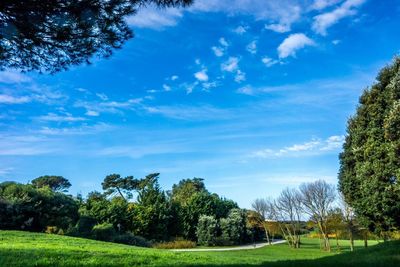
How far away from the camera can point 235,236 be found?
1930 inches

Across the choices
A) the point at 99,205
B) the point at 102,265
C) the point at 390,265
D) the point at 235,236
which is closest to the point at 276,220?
the point at 235,236

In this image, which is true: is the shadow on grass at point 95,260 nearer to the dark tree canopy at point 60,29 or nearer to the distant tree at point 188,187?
the dark tree canopy at point 60,29

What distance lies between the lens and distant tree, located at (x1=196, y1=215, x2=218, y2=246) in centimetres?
4541

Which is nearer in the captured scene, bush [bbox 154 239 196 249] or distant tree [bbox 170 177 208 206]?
bush [bbox 154 239 196 249]

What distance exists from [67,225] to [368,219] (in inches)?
920

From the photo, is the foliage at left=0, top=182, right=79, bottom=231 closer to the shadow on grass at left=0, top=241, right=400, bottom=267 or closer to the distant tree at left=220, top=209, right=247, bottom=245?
the shadow on grass at left=0, top=241, right=400, bottom=267

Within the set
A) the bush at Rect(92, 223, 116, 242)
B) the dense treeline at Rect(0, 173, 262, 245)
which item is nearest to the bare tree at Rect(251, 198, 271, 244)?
the dense treeline at Rect(0, 173, 262, 245)

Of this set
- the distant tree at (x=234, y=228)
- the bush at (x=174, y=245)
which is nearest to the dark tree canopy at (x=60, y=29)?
the bush at (x=174, y=245)

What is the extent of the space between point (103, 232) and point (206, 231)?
1676 cm

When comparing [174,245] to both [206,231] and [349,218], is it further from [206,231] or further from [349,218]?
[349,218]

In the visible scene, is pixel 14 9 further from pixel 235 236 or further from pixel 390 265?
pixel 235 236

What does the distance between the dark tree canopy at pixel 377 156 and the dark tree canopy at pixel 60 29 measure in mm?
13970

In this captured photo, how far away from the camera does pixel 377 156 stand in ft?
67.5

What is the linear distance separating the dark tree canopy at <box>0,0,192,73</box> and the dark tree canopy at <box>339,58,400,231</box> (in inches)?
550
